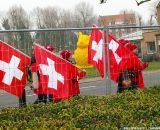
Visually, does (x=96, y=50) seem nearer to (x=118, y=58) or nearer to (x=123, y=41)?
(x=118, y=58)

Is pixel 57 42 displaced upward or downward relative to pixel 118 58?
upward

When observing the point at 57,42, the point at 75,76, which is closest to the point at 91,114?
the point at 75,76

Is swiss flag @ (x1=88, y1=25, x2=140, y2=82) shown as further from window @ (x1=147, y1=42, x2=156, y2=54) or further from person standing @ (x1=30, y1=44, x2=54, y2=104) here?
window @ (x1=147, y1=42, x2=156, y2=54)

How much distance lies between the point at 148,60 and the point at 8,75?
353 cm

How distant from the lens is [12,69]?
7.45 m

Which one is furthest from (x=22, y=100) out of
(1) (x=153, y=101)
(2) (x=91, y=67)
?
(1) (x=153, y=101)

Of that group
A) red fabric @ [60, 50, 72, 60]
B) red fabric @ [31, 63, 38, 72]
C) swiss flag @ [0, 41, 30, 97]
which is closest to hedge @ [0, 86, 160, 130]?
swiss flag @ [0, 41, 30, 97]

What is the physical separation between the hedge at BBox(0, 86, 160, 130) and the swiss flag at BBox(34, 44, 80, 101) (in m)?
0.75

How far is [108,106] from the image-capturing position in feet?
19.7

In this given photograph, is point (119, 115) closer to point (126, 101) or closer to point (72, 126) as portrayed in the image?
point (72, 126)

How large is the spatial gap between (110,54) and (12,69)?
7.02 feet

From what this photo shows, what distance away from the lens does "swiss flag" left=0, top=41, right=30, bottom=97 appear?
737 cm

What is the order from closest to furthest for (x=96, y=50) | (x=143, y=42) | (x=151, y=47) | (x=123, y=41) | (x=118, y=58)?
(x=96, y=50) → (x=118, y=58) → (x=123, y=41) → (x=143, y=42) → (x=151, y=47)

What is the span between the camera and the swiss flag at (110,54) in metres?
8.60
